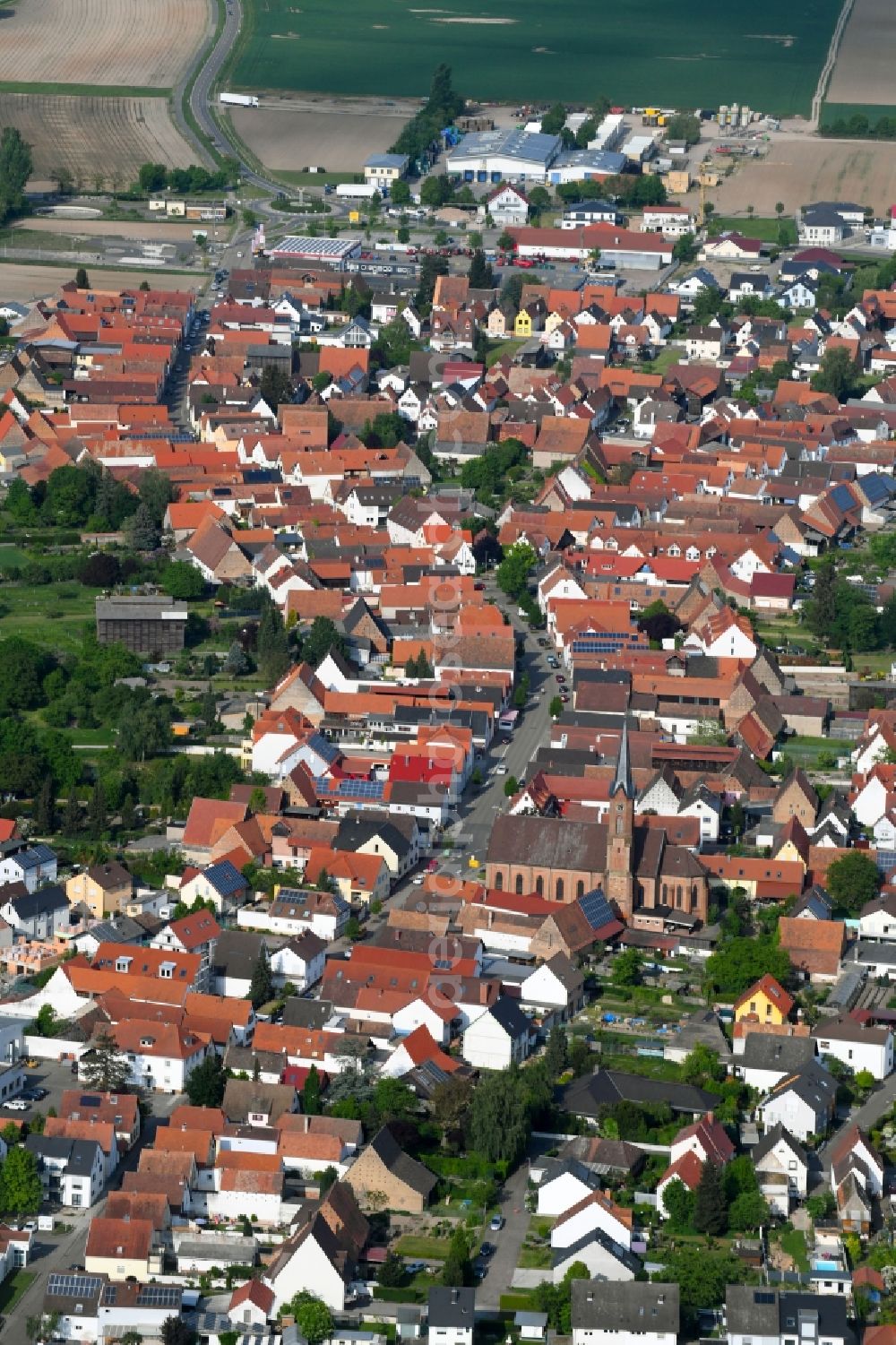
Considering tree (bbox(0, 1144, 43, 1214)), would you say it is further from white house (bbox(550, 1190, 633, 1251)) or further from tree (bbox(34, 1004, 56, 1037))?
white house (bbox(550, 1190, 633, 1251))

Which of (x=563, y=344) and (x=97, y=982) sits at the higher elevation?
(x=563, y=344)

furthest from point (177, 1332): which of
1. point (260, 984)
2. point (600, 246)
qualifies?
point (600, 246)

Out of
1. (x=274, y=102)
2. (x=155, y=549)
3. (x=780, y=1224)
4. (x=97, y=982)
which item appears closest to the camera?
(x=780, y=1224)

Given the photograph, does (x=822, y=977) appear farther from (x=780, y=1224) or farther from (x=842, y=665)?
(x=842, y=665)

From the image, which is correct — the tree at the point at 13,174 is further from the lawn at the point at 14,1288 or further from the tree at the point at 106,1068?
the lawn at the point at 14,1288

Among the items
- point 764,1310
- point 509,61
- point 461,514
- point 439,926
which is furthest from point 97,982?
point 509,61

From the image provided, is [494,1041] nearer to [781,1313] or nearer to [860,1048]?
[860,1048]
